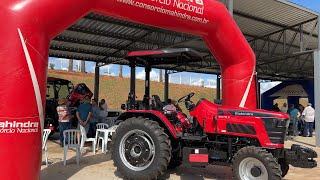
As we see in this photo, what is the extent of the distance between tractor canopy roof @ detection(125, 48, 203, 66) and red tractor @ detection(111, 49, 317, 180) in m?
0.02

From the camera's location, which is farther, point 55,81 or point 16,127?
point 55,81

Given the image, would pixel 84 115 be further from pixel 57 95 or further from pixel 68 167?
pixel 57 95

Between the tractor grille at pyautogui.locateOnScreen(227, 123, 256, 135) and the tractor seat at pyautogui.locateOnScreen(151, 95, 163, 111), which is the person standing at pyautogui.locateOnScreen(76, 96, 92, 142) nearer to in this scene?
the tractor seat at pyautogui.locateOnScreen(151, 95, 163, 111)

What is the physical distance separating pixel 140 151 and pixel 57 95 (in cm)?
833

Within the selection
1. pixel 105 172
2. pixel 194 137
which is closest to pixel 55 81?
pixel 105 172

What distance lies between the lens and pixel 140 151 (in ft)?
20.9

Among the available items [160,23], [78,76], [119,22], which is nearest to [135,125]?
[160,23]

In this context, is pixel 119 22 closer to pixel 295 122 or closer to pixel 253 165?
pixel 295 122

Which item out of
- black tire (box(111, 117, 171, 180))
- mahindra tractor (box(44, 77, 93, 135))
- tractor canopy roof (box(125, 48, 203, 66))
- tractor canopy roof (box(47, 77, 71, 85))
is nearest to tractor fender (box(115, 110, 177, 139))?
black tire (box(111, 117, 171, 180))

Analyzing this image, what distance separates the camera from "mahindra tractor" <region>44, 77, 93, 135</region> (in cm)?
1301

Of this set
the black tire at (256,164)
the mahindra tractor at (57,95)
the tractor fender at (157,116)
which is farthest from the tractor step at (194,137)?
the mahindra tractor at (57,95)

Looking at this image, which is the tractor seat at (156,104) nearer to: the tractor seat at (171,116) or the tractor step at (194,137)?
the tractor seat at (171,116)

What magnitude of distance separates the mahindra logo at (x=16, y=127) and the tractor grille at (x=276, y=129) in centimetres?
365

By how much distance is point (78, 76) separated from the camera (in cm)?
3978
